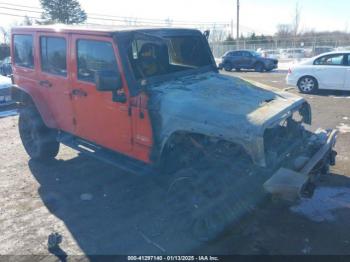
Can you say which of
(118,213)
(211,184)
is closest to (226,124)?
(211,184)

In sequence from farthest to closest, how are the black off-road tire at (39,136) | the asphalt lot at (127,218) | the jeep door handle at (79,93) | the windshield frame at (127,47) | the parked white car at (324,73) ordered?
the parked white car at (324,73) → the black off-road tire at (39,136) → the jeep door handle at (79,93) → the windshield frame at (127,47) → the asphalt lot at (127,218)

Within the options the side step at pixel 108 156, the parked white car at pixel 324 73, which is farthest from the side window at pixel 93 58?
the parked white car at pixel 324 73

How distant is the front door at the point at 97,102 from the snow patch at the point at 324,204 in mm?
2273

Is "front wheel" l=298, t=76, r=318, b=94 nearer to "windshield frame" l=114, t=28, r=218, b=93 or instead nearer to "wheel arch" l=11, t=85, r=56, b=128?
"windshield frame" l=114, t=28, r=218, b=93

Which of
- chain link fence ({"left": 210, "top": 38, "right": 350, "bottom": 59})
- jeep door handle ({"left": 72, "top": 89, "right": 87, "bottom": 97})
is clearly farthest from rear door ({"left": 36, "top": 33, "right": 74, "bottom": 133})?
chain link fence ({"left": 210, "top": 38, "right": 350, "bottom": 59})

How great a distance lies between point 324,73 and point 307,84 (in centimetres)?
70

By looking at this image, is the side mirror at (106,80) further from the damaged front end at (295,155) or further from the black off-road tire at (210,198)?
the damaged front end at (295,155)

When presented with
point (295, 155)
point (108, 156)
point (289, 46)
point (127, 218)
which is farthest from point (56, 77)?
point (289, 46)

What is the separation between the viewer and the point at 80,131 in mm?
4969

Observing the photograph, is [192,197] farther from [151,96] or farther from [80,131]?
[80,131]

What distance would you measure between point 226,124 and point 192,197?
0.87 m

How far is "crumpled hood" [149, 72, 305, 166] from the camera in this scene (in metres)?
3.30

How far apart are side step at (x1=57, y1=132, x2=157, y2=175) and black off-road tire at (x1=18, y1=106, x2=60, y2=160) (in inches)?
20.8

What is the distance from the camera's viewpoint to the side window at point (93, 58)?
4.24 metres
